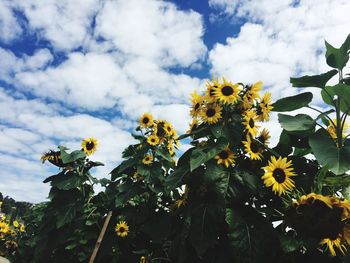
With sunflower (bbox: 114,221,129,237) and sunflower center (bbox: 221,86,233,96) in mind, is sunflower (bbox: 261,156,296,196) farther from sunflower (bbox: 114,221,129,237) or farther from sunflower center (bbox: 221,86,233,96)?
sunflower (bbox: 114,221,129,237)

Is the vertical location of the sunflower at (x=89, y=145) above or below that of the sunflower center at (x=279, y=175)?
above

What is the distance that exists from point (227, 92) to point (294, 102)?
56 cm

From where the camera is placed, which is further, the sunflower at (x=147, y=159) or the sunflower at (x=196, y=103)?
→ the sunflower at (x=147, y=159)

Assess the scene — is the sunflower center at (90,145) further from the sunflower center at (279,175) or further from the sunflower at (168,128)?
the sunflower center at (279,175)

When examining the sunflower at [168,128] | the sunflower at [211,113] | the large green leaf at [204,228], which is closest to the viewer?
the large green leaf at [204,228]

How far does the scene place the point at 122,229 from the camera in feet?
10.4

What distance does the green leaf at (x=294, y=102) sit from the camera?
2.55 m

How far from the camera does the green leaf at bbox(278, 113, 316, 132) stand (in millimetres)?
2273

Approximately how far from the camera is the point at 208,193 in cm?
210

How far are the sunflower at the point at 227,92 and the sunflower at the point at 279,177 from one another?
22.3 inches

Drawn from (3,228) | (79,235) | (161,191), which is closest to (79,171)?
(79,235)

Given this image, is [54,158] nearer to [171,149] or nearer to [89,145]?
[89,145]

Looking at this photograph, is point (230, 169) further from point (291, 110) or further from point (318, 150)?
point (291, 110)

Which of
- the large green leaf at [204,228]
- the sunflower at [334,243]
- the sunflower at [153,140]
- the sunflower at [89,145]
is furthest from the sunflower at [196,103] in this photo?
the sunflower at [89,145]
